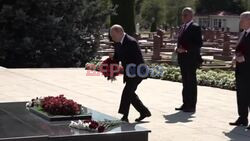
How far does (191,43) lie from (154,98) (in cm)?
224

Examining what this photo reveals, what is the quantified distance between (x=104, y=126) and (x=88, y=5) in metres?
15.5

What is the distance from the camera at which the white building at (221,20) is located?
246 ft

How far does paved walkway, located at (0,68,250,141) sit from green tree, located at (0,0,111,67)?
3450 millimetres

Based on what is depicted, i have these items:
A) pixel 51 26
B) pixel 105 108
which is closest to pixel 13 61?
pixel 51 26

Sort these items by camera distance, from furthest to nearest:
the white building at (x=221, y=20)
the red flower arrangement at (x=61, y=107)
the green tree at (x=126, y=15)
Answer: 1. the white building at (x=221, y=20)
2. the green tree at (x=126, y=15)
3. the red flower arrangement at (x=61, y=107)

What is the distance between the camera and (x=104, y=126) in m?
6.26

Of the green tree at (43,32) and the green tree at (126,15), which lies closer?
the green tree at (43,32)

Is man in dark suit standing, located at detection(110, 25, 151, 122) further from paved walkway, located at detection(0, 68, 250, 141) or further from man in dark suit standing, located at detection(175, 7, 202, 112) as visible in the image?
man in dark suit standing, located at detection(175, 7, 202, 112)

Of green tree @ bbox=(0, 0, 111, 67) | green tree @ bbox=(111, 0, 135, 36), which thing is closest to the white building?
green tree @ bbox=(111, 0, 135, 36)

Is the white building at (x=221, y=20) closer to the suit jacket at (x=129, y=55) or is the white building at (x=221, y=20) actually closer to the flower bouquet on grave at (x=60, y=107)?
the suit jacket at (x=129, y=55)

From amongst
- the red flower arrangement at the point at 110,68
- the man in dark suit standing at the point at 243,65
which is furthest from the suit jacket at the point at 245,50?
the red flower arrangement at the point at 110,68

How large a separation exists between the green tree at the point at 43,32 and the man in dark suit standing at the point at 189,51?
11.0m

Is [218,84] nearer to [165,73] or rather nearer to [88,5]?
[165,73]

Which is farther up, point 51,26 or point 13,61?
point 51,26
